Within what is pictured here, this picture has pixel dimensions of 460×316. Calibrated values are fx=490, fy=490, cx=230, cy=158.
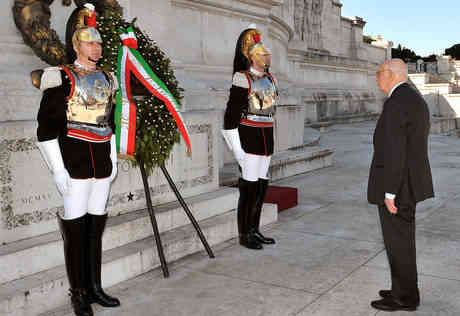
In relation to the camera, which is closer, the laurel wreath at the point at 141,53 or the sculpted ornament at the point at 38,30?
the laurel wreath at the point at 141,53

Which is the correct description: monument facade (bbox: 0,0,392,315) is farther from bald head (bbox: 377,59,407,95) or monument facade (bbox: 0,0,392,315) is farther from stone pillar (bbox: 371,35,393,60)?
stone pillar (bbox: 371,35,393,60)

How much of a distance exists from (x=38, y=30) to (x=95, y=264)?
2254mm

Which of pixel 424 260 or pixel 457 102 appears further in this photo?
pixel 457 102

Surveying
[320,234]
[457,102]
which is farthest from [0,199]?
[457,102]

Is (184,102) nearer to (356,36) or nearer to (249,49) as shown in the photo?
(249,49)

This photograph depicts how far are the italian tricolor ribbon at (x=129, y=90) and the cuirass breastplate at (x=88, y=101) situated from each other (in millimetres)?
261

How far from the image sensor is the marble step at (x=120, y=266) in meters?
3.40

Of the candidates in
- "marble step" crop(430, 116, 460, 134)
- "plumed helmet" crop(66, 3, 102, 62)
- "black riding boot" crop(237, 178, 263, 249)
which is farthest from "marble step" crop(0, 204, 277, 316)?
"marble step" crop(430, 116, 460, 134)

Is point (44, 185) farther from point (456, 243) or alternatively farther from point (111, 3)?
point (456, 243)

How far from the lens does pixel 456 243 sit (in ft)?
16.8

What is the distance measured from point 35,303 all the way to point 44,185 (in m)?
0.99

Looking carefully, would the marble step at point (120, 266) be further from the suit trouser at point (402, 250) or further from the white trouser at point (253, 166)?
the suit trouser at point (402, 250)

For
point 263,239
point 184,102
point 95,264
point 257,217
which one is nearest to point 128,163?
point 184,102

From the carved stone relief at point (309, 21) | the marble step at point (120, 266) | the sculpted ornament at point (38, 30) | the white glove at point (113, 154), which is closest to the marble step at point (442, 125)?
the carved stone relief at point (309, 21)
